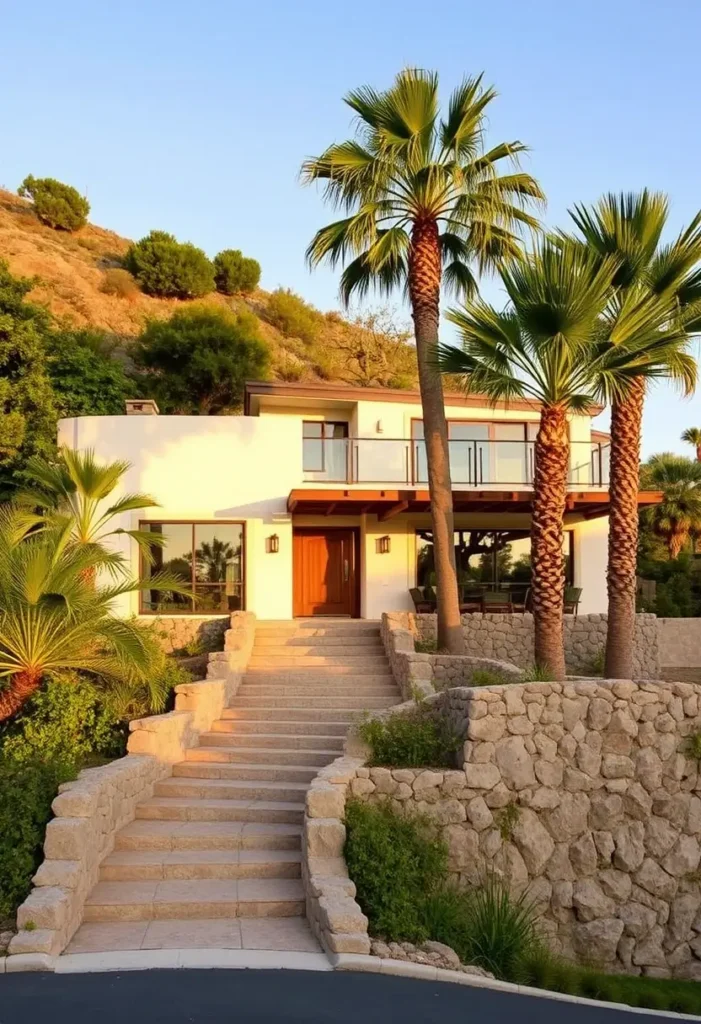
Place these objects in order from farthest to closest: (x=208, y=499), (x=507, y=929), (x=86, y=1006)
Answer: (x=208, y=499) → (x=507, y=929) → (x=86, y=1006)

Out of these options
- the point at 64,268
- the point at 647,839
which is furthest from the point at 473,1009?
the point at 64,268

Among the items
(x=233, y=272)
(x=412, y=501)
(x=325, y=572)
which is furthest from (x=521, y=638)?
(x=233, y=272)

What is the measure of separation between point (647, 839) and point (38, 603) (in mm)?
7688

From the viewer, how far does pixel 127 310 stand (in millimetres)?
45094

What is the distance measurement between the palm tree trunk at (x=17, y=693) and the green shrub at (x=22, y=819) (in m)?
2.17

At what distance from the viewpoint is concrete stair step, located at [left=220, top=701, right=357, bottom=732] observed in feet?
42.0

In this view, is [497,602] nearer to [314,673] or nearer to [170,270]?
[314,673]

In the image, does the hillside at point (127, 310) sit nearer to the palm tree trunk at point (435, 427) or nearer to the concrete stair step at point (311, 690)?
the palm tree trunk at point (435, 427)

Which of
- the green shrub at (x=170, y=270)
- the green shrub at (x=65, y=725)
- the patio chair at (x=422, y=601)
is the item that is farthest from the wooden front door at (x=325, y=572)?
the green shrub at (x=170, y=270)

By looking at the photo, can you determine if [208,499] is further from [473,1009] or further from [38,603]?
[473,1009]

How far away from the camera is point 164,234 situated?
49.7 meters

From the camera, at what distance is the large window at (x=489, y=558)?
67.6ft

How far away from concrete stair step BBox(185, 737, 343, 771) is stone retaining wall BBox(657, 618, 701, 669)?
41.0ft

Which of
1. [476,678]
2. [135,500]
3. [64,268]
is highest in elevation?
[64,268]
